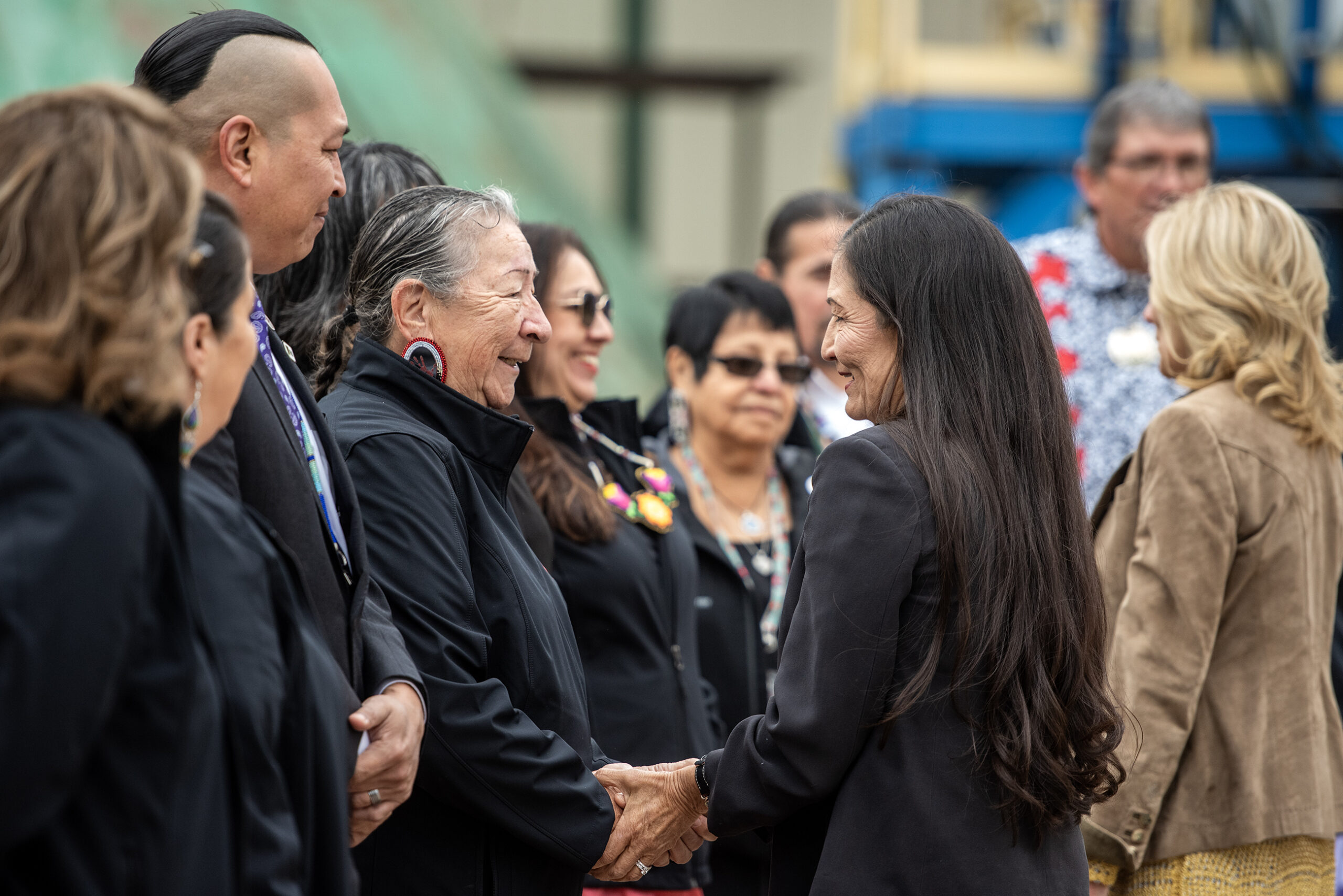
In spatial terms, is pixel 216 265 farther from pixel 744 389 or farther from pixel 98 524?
pixel 744 389

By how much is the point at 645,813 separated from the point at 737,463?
175cm

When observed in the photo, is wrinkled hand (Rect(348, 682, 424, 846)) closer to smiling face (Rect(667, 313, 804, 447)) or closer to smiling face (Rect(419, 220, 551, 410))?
smiling face (Rect(419, 220, 551, 410))

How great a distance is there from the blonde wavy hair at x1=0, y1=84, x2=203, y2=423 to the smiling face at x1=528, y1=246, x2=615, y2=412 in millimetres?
2012

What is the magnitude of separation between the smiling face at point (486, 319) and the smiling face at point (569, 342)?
0.86 meters

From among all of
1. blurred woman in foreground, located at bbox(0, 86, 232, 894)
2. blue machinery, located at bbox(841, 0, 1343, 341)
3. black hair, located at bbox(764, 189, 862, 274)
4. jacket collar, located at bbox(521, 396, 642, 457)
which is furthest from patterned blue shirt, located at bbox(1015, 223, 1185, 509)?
blurred woman in foreground, located at bbox(0, 86, 232, 894)

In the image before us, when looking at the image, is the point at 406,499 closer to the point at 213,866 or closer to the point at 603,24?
the point at 213,866

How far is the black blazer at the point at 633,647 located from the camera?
3322 millimetres

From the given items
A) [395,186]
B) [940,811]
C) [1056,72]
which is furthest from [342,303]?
[1056,72]

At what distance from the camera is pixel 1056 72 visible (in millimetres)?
8078

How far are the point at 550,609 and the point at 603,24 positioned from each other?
12.1 meters

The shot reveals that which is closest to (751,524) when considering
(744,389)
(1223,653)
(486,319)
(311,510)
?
(744,389)

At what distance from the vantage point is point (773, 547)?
419 cm

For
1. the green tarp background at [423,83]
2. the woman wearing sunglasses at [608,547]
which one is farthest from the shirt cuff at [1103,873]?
the green tarp background at [423,83]

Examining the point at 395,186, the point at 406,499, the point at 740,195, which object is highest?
the point at 395,186
